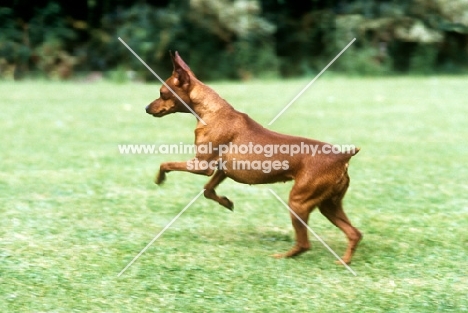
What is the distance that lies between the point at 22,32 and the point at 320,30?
27.0ft

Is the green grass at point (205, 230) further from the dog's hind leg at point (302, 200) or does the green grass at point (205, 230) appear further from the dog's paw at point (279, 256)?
the dog's hind leg at point (302, 200)

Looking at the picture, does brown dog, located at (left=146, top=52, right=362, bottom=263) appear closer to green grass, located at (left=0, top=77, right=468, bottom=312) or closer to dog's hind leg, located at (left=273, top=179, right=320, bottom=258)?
dog's hind leg, located at (left=273, top=179, right=320, bottom=258)

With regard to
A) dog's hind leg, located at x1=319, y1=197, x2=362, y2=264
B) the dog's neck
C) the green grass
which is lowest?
the green grass

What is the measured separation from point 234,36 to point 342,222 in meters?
15.4

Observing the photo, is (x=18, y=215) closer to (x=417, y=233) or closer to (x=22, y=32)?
(x=417, y=233)

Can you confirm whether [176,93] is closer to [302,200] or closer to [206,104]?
[206,104]

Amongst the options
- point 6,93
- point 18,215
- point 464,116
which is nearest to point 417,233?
point 18,215

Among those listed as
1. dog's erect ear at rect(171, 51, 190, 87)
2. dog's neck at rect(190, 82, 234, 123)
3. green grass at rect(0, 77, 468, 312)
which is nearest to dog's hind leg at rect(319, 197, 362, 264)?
green grass at rect(0, 77, 468, 312)

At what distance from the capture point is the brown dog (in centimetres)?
471

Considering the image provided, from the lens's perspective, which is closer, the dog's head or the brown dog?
the brown dog

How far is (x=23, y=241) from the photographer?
16.9 ft

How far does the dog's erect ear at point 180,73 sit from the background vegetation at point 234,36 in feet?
44.2

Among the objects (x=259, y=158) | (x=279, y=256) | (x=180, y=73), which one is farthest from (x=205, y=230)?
(x=180, y=73)

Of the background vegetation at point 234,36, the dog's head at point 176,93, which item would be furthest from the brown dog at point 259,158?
the background vegetation at point 234,36
